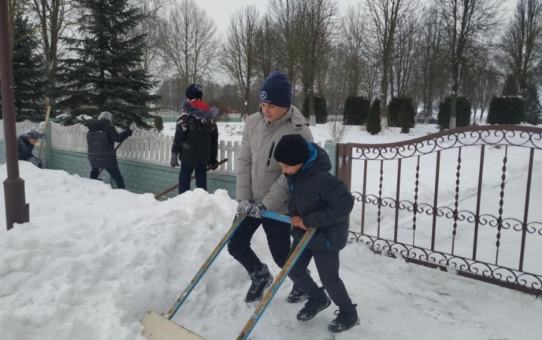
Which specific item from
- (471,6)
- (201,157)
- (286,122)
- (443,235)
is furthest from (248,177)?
(471,6)

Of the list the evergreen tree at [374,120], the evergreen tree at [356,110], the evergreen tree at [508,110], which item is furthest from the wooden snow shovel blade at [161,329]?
the evergreen tree at [508,110]

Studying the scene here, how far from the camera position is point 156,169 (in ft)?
25.3

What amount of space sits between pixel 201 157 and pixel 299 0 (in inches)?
966

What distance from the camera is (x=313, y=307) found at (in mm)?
3182

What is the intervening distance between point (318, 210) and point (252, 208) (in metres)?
0.51

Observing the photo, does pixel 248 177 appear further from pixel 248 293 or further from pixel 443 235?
pixel 443 235

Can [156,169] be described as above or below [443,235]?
above

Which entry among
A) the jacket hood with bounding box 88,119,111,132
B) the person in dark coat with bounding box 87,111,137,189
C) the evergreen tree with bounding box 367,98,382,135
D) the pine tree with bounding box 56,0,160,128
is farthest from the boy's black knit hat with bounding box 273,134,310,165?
the evergreen tree with bounding box 367,98,382,135

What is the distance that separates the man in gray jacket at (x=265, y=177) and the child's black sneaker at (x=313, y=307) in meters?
0.28

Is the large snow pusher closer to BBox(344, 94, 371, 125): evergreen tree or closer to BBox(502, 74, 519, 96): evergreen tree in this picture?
BBox(344, 94, 371, 125): evergreen tree

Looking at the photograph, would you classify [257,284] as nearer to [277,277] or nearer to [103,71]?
[277,277]

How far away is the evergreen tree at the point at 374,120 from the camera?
20.4m

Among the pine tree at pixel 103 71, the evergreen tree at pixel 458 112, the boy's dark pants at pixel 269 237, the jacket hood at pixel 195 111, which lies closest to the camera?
the boy's dark pants at pixel 269 237

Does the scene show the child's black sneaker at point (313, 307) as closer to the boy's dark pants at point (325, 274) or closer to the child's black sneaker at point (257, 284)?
the boy's dark pants at point (325, 274)
